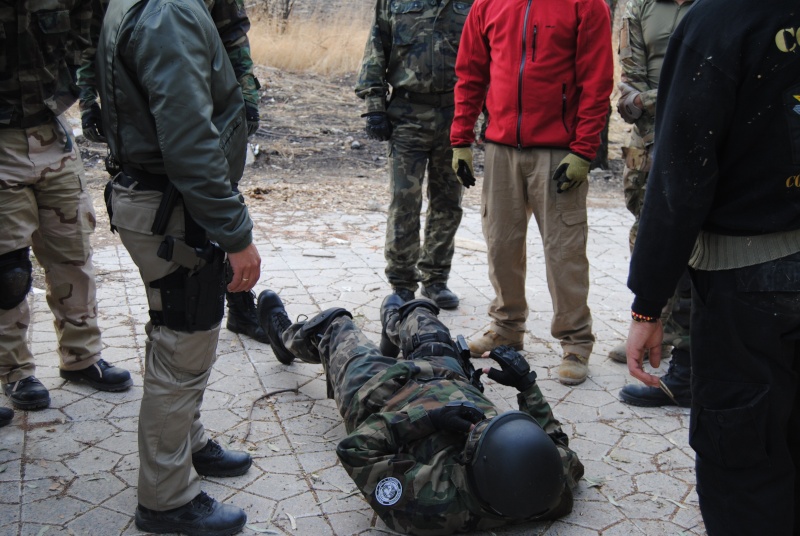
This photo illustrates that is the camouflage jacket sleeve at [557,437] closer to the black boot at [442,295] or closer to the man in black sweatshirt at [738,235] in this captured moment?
the man in black sweatshirt at [738,235]

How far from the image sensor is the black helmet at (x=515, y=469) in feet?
8.52

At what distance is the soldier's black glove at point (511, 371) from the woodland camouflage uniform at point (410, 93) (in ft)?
6.91

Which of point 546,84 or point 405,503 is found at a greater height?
point 546,84

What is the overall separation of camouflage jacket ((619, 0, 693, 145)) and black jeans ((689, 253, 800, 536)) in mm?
2460

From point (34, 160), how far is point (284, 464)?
5.96 feet

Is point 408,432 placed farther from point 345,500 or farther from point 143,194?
point 143,194

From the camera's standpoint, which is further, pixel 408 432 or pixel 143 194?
pixel 408 432

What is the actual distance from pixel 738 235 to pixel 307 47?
1316 centimetres

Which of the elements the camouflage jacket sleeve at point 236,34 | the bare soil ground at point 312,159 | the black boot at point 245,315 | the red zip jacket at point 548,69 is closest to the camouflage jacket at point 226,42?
the camouflage jacket sleeve at point 236,34

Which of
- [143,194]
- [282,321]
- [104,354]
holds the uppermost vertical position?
[143,194]

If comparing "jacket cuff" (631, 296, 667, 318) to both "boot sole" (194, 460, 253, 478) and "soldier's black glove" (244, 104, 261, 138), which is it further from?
"soldier's black glove" (244, 104, 261, 138)

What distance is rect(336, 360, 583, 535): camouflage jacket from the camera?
2836 millimetres

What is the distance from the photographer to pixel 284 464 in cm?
345

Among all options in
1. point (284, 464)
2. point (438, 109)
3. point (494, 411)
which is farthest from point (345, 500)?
point (438, 109)
